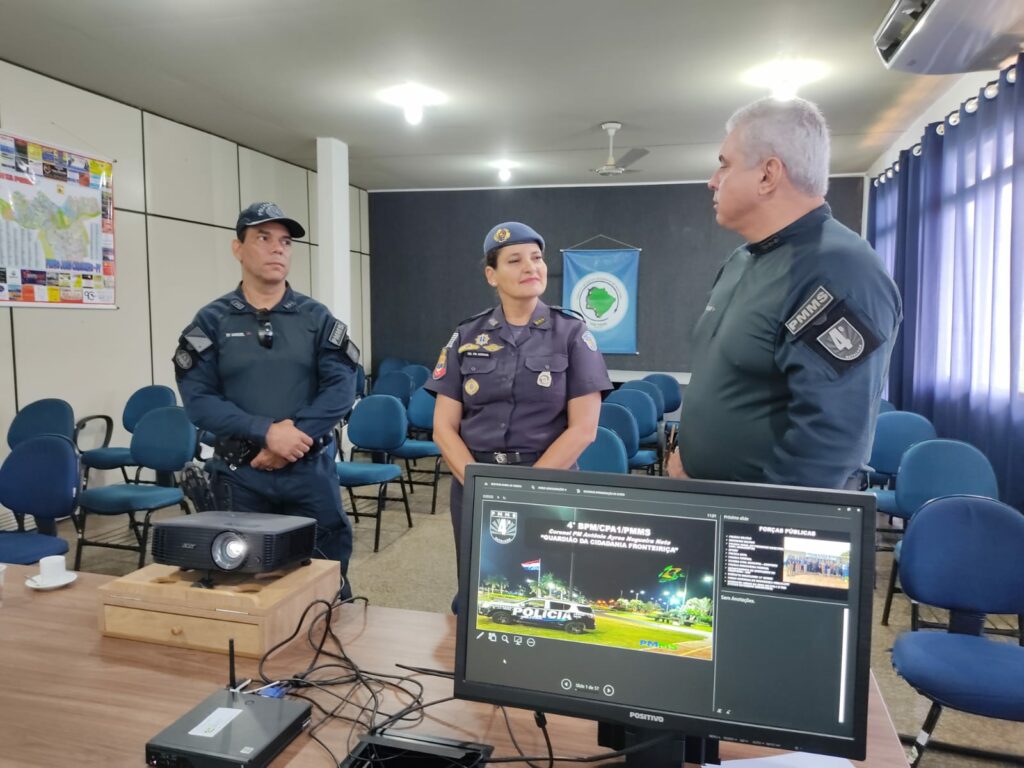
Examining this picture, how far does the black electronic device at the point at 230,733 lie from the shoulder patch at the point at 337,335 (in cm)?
142

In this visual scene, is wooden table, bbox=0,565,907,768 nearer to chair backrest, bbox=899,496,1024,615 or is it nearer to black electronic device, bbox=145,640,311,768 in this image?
black electronic device, bbox=145,640,311,768

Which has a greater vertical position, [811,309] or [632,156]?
[632,156]

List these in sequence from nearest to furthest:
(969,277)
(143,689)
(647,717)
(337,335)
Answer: (647,717) < (143,689) < (337,335) < (969,277)

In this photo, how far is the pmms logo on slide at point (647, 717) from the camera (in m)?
0.88

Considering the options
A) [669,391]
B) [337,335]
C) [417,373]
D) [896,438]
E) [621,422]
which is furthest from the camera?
[417,373]

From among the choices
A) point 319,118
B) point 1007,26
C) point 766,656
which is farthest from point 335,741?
point 319,118

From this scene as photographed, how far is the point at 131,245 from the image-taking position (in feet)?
16.9

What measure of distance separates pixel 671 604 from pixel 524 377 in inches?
53.1

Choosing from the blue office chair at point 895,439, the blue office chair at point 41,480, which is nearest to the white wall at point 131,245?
the blue office chair at point 41,480

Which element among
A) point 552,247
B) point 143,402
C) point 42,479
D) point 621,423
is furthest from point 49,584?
point 552,247

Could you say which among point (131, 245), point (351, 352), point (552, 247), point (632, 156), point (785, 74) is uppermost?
point (632, 156)

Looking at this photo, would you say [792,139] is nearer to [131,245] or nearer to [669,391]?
[131,245]

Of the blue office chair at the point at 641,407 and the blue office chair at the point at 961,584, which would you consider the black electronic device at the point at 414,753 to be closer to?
the blue office chair at the point at 961,584

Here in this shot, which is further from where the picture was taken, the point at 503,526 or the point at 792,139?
the point at 792,139
